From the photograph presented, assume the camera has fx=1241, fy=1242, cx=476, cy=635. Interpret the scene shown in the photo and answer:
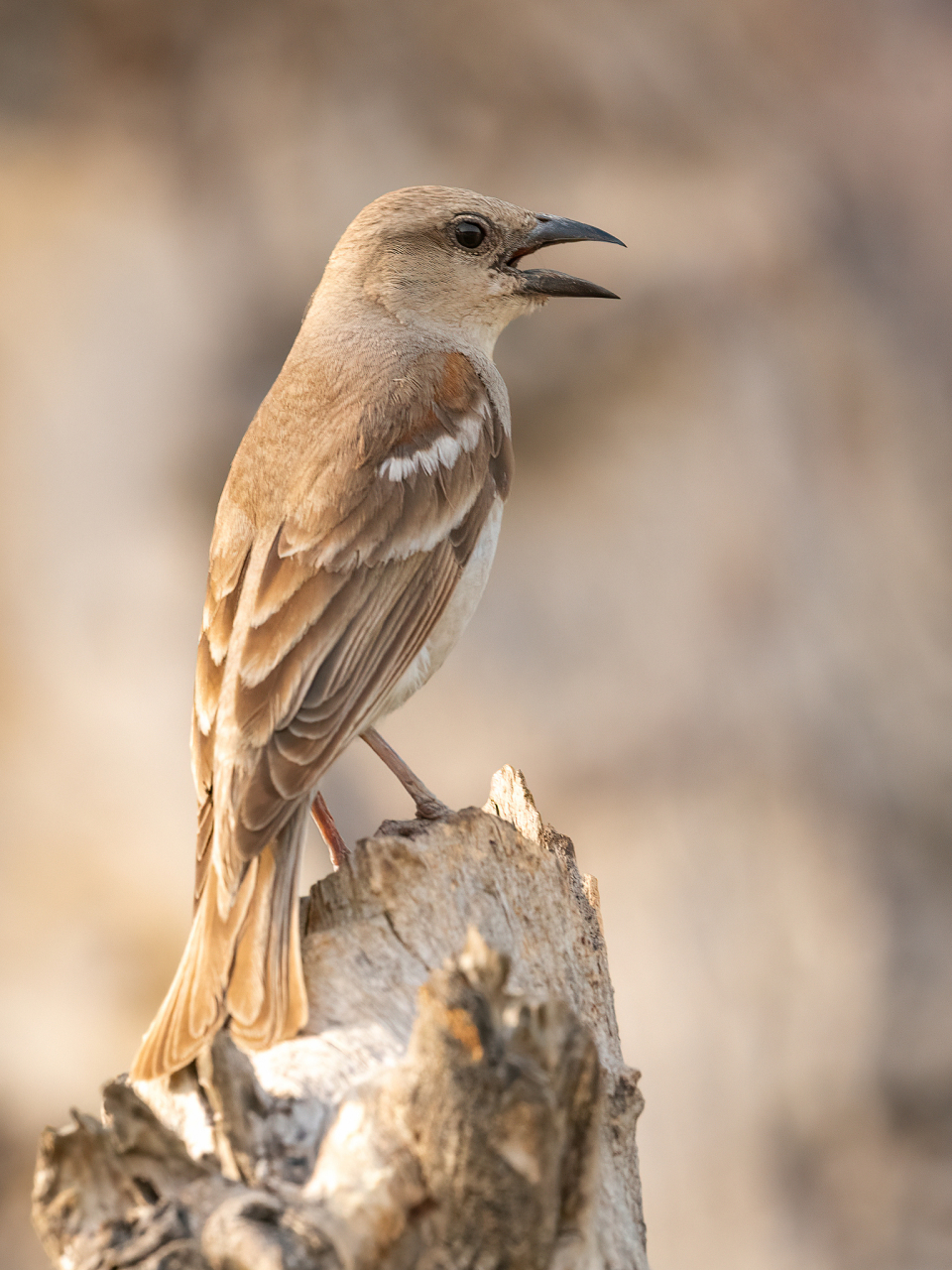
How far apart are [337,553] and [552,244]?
4.51ft

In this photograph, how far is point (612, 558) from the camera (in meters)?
6.20

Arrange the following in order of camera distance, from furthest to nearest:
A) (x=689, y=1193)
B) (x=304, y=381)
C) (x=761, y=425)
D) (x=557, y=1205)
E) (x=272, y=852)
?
(x=761, y=425)
(x=689, y=1193)
(x=304, y=381)
(x=272, y=852)
(x=557, y=1205)

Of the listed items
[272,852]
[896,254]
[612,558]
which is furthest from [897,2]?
[272,852]

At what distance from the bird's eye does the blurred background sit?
2368 mm

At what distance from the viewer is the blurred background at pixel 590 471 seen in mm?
5902

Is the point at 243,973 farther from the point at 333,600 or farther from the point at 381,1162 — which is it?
the point at 333,600

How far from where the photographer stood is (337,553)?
280cm

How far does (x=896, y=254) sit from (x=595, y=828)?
10.6 ft

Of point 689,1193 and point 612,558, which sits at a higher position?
point 612,558

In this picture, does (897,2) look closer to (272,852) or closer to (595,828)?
(595,828)

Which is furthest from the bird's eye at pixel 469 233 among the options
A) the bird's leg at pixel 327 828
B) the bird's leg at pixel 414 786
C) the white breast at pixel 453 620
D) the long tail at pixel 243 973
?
the long tail at pixel 243 973

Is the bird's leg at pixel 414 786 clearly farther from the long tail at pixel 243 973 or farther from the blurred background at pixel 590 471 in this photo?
the blurred background at pixel 590 471

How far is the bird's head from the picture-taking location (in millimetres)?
3535

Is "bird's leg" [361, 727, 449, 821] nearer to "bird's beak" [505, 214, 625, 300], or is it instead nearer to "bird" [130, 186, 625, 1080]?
"bird" [130, 186, 625, 1080]
